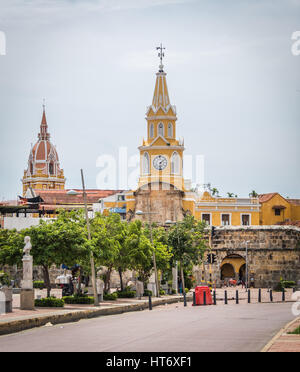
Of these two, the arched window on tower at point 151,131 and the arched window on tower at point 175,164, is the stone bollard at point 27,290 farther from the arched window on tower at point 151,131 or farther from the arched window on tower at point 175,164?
the arched window on tower at point 151,131

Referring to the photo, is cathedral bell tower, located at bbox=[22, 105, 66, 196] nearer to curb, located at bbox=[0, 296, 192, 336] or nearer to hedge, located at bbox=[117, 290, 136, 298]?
hedge, located at bbox=[117, 290, 136, 298]

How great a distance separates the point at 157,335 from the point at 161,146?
6513cm

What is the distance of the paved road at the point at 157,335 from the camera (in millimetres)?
15804

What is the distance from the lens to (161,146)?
8288 centimetres

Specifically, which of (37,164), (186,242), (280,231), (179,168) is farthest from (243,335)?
(37,164)

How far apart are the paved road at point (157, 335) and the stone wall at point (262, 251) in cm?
4316

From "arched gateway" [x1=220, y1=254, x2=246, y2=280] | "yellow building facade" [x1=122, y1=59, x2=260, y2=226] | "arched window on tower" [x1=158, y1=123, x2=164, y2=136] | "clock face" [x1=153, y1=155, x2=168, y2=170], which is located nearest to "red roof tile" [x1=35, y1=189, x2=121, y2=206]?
"yellow building facade" [x1=122, y1=59, x2=260, y2=226]

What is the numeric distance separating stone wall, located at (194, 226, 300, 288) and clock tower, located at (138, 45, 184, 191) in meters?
14.4

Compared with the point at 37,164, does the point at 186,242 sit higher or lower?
lower

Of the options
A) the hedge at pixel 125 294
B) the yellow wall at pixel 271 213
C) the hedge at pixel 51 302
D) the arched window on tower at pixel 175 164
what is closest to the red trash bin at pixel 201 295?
the hedge at pixel 125 294

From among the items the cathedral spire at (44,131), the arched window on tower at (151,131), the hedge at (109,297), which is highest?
the cathedral spire at (44,131)
